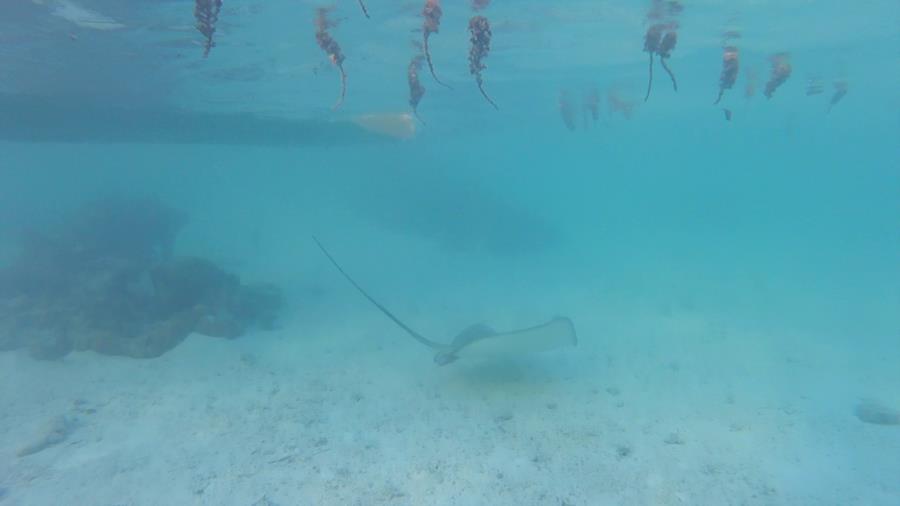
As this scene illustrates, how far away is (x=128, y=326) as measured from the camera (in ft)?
41.0

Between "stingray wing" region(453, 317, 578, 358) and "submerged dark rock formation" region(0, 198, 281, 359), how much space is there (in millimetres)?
7749

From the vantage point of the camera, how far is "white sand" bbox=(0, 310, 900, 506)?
654cm

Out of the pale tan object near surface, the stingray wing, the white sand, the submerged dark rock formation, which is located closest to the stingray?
the stingray wing

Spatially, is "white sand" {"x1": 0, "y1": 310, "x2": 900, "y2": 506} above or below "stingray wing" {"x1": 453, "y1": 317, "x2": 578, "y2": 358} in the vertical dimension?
below

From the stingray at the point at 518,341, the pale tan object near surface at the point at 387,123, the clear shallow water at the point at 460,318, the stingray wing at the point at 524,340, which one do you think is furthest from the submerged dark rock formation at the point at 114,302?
the pale tan object near surface at the point at 387,123

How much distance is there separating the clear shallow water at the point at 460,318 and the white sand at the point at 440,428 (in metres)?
0.06

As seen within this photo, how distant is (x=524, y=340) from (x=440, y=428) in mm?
2169

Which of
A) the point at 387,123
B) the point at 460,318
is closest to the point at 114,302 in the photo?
the point at 460,318

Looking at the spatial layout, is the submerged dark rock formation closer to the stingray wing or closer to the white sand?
the white sand

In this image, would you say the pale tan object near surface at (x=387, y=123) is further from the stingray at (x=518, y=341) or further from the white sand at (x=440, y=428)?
the stingray at (x=518, y=341)

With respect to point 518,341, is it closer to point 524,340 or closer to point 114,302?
point 524,340

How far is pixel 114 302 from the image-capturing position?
1311 cm

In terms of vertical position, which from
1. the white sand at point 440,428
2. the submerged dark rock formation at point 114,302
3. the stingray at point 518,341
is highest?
the stingray at point 518,341

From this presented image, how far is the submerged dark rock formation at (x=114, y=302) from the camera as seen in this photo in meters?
11.7
